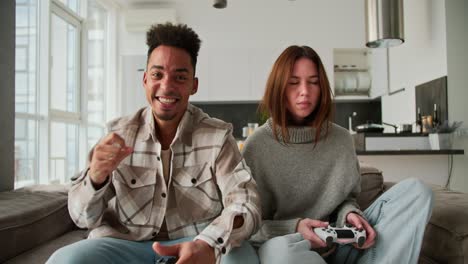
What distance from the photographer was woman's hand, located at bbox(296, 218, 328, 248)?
118 cm

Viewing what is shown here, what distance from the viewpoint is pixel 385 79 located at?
491 centimetres

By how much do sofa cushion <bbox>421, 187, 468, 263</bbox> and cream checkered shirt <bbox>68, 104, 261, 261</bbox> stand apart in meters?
0.66

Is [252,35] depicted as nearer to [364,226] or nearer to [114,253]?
[364,226]

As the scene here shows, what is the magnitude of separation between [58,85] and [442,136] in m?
3.77

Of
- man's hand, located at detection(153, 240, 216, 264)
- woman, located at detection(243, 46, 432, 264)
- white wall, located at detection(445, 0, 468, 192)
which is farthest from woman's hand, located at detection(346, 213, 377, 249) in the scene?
white wall, located at detection(445, 0, 468, 192)

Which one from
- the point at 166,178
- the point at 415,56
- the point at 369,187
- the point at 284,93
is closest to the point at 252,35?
the point at 415,56

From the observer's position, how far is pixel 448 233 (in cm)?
124

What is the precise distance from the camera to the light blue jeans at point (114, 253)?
38.4 inches

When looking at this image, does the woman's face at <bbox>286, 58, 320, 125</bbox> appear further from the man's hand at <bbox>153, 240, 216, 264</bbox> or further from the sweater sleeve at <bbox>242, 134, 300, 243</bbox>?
the man's hand at <bbox>153, 240, 216, 264</bbox>

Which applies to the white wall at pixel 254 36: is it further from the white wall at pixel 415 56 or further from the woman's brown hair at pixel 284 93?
the woman's brown hair at pixel 284 93

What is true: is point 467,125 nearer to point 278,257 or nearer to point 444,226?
point 444,226

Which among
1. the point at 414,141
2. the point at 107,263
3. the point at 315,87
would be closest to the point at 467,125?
the point at 414,141

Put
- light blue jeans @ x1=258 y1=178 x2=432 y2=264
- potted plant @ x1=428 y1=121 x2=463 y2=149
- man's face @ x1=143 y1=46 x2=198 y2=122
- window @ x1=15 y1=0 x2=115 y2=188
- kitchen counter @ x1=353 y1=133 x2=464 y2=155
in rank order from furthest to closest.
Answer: window @ x1=15 y1=0 x2=115 y2=188 → kitchen counter @ x1=353 y1=133 x2=464 y2=155 → potted plant @ x1=428 y1=121 x2=463 y2=149 → man's face @ x1=143 y1=46 x2=198 y2=122 → light blue jeans @ x1=258 y1=178 x2=432 y2=264

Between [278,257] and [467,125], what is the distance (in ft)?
9.90
